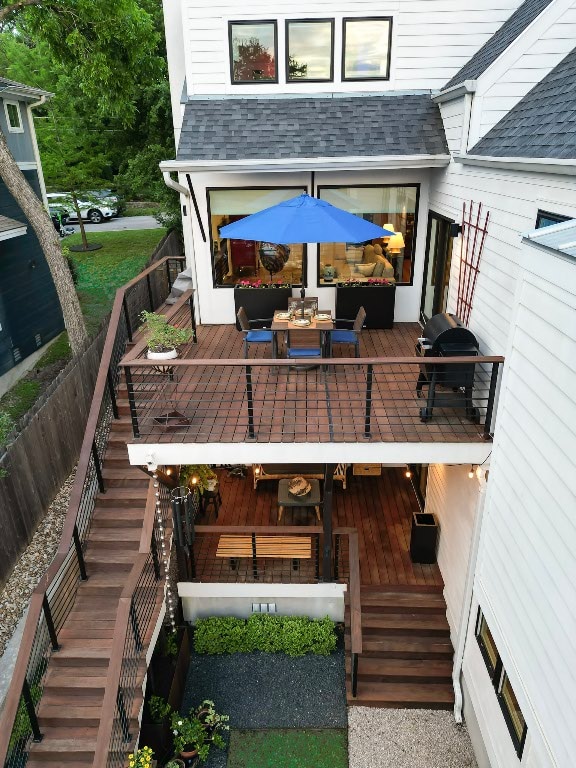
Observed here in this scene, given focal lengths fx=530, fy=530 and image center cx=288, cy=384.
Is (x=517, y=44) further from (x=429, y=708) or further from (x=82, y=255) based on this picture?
(x=82, y=255)

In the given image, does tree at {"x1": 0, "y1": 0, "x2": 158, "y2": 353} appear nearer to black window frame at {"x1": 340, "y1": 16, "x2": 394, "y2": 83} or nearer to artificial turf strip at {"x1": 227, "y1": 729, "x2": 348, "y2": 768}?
black window frame at {"x1": 340, "y1": 16, "x2": 394, "y2": 83}

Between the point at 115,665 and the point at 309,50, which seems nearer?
the point at 115,665

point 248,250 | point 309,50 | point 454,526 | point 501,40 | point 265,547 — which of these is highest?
point 309,50

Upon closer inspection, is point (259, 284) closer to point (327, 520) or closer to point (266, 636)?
point (327, 520)

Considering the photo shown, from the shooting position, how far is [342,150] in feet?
26.7

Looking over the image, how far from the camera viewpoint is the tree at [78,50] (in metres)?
11.4

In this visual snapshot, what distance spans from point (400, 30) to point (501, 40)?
1.78 metres

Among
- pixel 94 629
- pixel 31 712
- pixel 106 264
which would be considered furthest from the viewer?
pixel 106 264

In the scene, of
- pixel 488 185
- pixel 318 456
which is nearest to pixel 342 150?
pixel 488 185

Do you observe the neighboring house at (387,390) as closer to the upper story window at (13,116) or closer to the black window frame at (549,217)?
the black window frame at (549,217)

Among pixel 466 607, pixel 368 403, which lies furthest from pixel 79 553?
→ pixel 466 607

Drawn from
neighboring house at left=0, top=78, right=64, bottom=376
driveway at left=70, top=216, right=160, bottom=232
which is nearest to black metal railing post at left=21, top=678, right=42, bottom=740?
neighboring house at left=0, top=78, right=64, bottom=376

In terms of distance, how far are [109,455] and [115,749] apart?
3647 millimetres

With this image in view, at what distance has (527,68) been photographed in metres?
6.40
